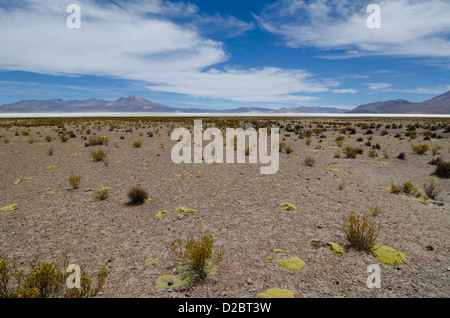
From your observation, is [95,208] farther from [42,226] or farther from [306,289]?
[306,289]

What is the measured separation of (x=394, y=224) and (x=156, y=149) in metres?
15.9

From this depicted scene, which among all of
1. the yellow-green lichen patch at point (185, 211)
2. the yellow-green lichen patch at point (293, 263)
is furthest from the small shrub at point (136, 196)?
the yellow-green lichen patch at point (293, 263)

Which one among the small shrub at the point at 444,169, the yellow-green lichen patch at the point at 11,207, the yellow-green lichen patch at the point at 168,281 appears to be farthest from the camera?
the small shrub at the point at 444,169

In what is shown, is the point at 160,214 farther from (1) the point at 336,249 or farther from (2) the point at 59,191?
(1) the point at 336,249

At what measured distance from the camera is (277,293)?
3578 millimetres

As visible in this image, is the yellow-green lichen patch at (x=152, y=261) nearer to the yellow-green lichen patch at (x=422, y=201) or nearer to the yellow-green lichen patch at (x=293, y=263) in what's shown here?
the yellow-green lichen patch at (x=293, y=263)

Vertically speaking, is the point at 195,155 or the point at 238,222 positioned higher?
the point at 195,155

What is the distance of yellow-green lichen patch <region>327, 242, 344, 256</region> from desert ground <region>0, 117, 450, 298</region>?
90mm

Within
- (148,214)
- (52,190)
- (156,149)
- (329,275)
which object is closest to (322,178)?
(329,275)

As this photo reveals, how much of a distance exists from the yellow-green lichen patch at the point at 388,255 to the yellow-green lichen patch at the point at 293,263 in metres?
1.63

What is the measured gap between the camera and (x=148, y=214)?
673cm

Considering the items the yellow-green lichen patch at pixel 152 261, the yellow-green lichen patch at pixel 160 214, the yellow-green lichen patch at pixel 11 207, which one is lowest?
the yellow-green lichen patch at pixel 152 261

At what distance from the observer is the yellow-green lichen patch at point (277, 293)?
11.5ft
